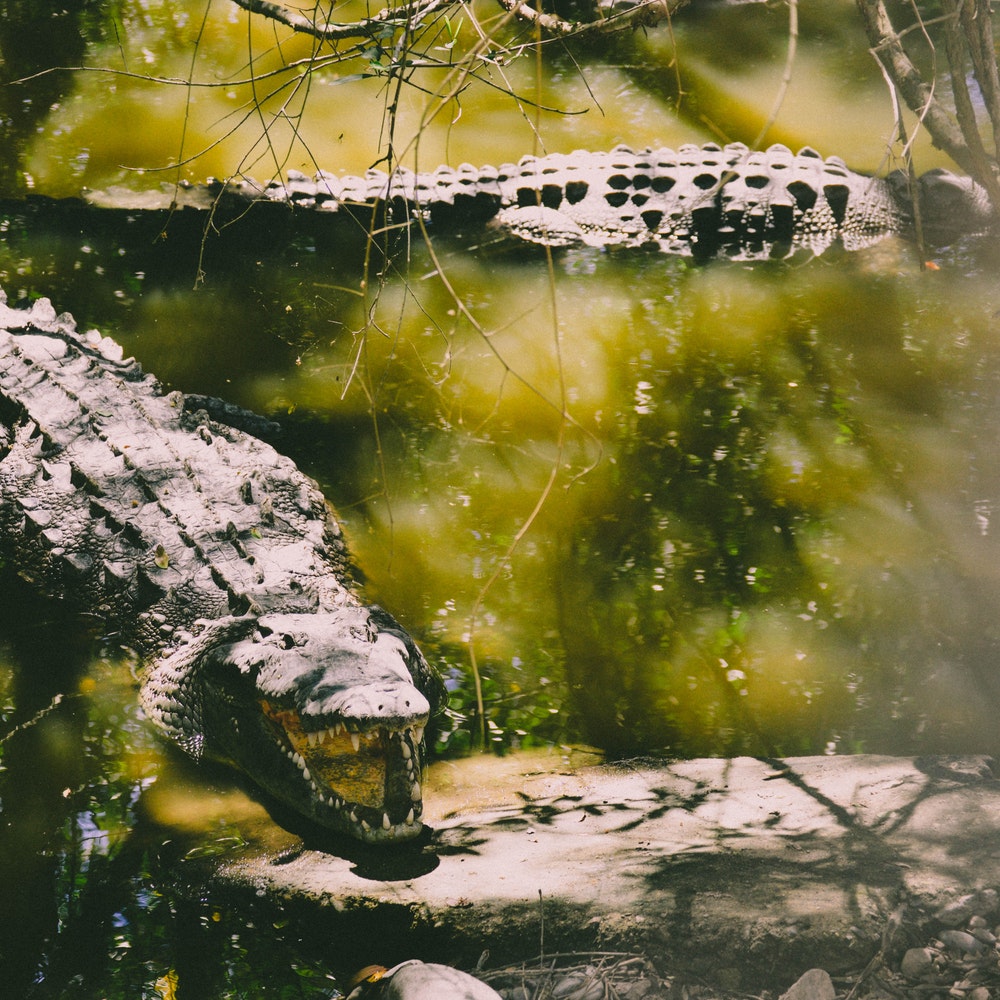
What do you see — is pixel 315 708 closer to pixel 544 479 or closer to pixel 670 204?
pixel 544 479

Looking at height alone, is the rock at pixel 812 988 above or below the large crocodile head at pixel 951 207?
below

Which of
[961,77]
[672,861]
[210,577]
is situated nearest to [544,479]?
[210,577]

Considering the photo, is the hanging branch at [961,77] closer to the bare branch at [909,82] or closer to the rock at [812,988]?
the bare branch at [909,82]

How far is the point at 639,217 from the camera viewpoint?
20.4ft

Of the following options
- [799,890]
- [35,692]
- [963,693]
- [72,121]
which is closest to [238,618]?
[35,692]

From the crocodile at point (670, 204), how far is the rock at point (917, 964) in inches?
191

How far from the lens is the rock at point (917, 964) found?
188 cm

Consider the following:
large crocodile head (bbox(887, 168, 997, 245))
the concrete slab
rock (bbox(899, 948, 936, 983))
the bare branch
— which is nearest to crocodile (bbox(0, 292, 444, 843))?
the concrete slab

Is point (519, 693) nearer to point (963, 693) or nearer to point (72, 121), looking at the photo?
point (963, 693)

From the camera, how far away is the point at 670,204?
20.4 ft

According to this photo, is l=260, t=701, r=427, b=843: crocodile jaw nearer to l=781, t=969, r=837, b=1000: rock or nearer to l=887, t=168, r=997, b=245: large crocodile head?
l=781, t=969, r=837, b=1000: rock

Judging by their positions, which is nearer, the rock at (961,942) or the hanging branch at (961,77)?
the rock at (961,942)

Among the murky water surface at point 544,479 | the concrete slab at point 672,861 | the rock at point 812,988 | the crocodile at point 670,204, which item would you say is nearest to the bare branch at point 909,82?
the murky water surface at point 544,479

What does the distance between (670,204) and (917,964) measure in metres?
5.20
